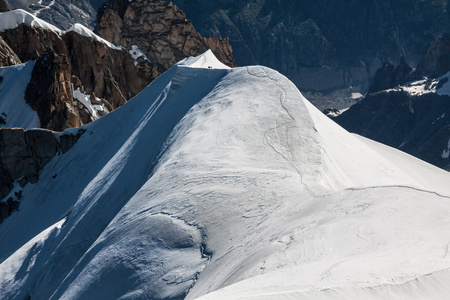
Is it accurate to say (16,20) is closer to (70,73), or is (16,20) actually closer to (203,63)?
(70,73)

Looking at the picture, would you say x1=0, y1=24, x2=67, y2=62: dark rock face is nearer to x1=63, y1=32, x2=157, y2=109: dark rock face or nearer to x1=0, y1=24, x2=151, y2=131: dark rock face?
x1=0, y1=24, x2=151, y2=131: dark rock face

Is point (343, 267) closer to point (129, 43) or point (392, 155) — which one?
point (392, 155)

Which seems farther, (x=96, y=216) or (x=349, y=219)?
(x=96, y=216)

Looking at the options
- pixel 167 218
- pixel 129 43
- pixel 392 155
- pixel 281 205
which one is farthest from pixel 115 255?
pixel 129 43

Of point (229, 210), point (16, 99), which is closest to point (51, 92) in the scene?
point (16, 99)

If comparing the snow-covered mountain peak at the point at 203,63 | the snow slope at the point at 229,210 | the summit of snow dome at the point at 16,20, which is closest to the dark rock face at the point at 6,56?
the summit of snow dome at the point at 16,20

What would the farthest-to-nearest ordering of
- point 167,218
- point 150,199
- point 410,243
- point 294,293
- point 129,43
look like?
1. point 129,43
2. point 150,199
3. point 167,218
4. point 410,243
5. point 294,293

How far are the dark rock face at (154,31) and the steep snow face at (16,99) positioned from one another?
200ft

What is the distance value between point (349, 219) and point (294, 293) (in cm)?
620

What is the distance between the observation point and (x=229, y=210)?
23.1 meters

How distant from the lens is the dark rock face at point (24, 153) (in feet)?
169

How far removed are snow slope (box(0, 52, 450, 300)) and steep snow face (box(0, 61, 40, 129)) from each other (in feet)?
82.1

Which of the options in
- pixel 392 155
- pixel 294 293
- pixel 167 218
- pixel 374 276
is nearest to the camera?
pixel 294 293

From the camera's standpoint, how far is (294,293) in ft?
41.6
